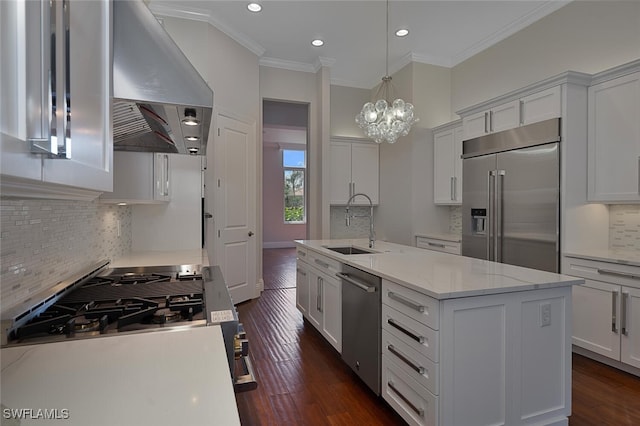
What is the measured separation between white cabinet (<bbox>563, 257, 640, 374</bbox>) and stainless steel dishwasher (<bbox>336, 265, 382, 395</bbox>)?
1913mm

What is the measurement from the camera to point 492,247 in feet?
11.4

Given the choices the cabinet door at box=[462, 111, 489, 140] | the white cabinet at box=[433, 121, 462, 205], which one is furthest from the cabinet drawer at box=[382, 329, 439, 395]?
the white cabinet at box=[433, 121, 462, 205]

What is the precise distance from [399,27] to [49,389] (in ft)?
14.9

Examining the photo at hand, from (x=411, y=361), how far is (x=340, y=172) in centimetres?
390

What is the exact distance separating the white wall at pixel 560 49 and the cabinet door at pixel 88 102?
13.0 ft

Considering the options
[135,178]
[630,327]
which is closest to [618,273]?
[630,327]

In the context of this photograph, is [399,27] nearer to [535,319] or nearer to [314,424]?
[535,319]

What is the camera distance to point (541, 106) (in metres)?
3.06

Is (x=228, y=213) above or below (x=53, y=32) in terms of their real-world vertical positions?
below

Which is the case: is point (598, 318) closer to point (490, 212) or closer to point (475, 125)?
point (490, 212)

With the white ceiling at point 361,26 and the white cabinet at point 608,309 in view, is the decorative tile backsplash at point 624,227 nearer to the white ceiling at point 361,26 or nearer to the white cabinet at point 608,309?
the white cabinet at point 608,309

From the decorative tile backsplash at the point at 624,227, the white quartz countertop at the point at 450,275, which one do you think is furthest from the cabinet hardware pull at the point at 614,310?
the white quartz countertop at the point at 450,275

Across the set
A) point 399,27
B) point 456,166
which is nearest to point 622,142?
point 456,166

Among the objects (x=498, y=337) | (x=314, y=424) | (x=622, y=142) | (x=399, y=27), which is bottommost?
(x=314, y=424)
